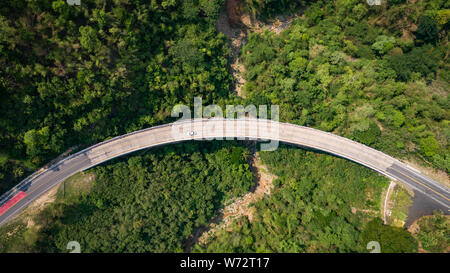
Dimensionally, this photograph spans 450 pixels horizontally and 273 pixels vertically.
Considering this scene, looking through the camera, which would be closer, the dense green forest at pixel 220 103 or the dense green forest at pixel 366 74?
the dense green forest at pixel 220 103

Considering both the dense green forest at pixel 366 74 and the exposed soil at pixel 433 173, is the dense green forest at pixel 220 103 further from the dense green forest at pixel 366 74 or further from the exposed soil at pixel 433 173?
the exposed soil at pixel 433 173

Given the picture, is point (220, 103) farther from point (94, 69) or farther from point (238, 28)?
point (94, 69)

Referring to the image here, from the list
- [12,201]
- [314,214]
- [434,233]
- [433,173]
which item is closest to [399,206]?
[434,233]

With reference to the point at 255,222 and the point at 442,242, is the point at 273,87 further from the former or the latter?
the point at 442,242

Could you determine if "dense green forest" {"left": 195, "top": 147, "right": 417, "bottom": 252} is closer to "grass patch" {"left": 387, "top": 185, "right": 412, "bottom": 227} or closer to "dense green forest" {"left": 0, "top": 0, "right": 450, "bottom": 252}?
"dense green forest" {"left": 0, "top": 0, "right": 450, "bottom": 252}

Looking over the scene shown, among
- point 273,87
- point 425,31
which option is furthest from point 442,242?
point 273,87

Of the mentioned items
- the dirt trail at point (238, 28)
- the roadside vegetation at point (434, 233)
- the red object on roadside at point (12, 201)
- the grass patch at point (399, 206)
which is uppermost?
the dirt trail at point (238, 28)

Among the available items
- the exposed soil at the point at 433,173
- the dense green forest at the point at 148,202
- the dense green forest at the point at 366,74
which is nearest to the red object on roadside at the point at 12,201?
the dense green forest at the point at 148,202

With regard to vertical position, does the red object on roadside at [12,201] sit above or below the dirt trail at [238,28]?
below
